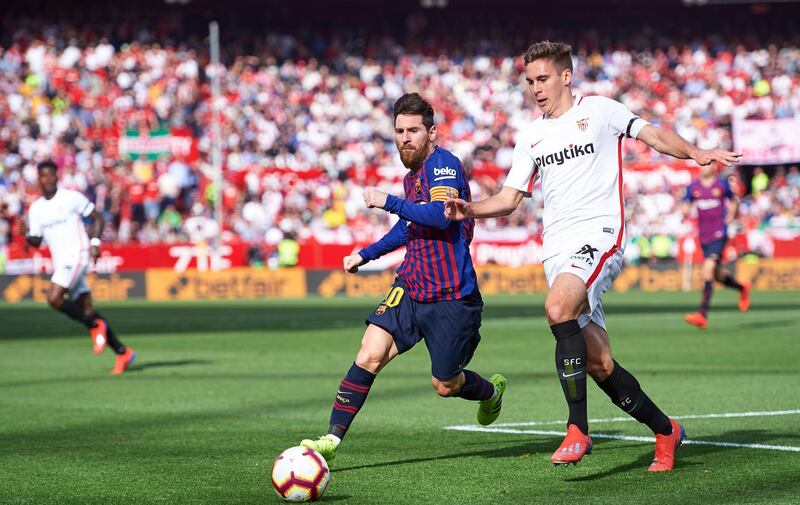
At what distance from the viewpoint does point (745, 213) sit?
38.8 meters

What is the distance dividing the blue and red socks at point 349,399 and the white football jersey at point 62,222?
27.8 ft

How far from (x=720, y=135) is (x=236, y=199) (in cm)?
1603

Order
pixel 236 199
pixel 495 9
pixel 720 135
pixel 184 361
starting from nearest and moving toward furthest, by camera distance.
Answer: pixel 184 361 < pixel 236 199 < pixel 720 135 < pixel 495 9

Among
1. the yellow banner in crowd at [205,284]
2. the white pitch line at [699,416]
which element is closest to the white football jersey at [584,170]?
the white pitch line at [699,416]

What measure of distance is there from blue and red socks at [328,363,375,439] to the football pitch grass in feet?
0.97

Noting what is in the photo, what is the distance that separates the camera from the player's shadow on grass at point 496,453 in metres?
7.57

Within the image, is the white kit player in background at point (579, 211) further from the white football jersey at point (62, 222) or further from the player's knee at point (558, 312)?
the white football jersey at point (62, 222)

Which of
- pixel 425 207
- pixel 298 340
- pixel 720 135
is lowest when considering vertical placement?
pixel 298 340

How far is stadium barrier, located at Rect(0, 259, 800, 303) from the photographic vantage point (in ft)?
109

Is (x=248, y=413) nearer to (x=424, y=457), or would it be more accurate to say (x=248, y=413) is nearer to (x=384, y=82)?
(x=424, y=457)

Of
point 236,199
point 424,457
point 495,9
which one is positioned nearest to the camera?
point 424,457

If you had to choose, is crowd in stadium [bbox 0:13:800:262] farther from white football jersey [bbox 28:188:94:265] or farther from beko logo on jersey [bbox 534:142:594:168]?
beko logo on jersey [bbox 534:142:594:168]

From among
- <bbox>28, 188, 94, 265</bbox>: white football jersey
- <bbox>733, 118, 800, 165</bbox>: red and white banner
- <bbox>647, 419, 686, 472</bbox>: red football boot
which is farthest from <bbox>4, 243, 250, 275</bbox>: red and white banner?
<bbox>647, 419, 686, 472</bbox>: red football boot

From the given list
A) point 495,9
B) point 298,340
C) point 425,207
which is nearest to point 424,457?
point 425,207
